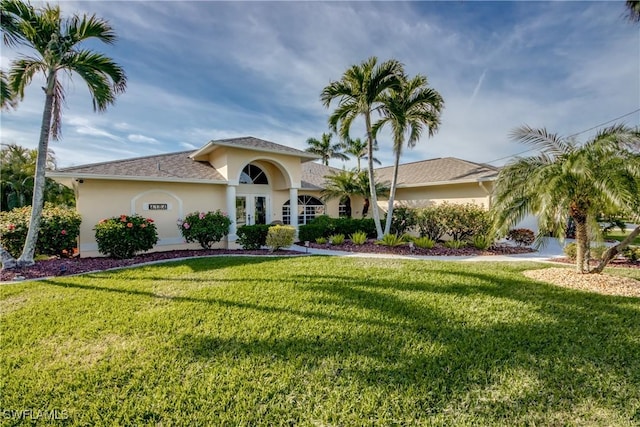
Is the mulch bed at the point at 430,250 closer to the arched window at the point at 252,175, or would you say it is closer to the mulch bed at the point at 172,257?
the mulch bed at the point at 172,257

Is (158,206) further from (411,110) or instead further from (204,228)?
(411,110)

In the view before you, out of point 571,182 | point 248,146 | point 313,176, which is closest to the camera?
point 571,182

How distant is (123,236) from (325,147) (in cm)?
2721

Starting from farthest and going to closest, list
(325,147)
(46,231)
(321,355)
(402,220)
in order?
1. (325,147)
2. (402,220)
3. (46,231)
4. (321,355)

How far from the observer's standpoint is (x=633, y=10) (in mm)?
8820

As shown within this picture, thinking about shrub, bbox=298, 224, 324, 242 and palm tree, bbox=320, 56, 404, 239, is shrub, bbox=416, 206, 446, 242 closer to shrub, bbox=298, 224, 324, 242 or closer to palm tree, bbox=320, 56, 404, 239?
palm tree, bbox=320, 56, 404, 239

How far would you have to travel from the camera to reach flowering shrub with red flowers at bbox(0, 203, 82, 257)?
1005cm

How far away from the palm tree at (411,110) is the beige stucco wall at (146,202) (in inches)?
375

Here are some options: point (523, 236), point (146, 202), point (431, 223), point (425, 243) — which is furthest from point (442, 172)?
point (146, 202)

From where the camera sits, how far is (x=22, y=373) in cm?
370

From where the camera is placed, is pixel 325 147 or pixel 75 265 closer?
pixel 75 265

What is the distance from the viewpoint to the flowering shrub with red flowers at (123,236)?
412 inches

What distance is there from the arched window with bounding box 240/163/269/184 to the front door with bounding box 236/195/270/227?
96cm

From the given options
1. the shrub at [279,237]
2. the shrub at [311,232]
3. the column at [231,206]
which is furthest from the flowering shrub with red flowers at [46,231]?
the shrub at [311,232]
